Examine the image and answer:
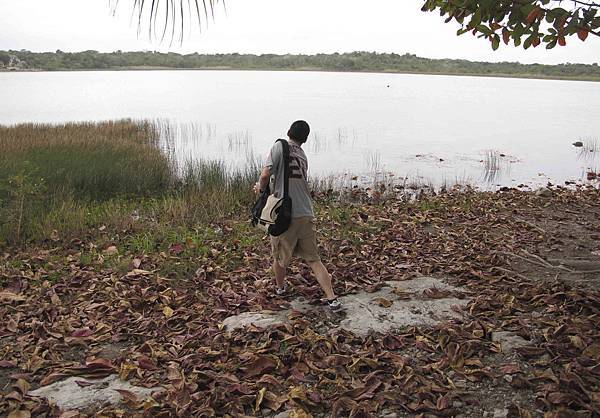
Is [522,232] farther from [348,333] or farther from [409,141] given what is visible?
[409,141]

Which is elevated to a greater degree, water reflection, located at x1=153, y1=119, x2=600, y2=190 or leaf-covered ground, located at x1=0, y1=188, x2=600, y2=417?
leaf-covered ground, located at x1=0, y1=188, x2=600, y2=417

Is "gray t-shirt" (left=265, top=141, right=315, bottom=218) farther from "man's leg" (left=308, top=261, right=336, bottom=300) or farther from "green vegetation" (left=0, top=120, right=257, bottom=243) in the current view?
"green vegetation" (left=0, top=120, right=257, bottom=243)

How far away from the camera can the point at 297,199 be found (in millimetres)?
4773

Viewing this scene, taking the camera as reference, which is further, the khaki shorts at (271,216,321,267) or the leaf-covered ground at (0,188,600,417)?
the khaki shorts at (271,216,321,267)

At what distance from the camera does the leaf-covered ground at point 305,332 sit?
3.48 m

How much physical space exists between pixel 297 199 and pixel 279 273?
2.80 feet

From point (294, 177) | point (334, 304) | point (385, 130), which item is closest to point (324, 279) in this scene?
point (334, 304)

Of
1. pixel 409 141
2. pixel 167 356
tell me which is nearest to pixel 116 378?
pixel 167 356

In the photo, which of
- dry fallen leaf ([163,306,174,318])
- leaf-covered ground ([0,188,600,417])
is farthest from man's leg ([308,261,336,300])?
dry fallen leaf ([163,306,174,318])

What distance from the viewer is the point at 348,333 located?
173 inches

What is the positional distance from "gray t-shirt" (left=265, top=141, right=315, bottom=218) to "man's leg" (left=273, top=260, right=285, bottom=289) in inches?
26.3

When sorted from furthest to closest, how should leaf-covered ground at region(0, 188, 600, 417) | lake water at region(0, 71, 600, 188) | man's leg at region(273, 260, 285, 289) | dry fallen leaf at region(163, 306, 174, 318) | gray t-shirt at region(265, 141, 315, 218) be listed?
lake water at region(0, 71, 600, 188) < man's leg at region(273, 260, 285, 289) < dry fallen leaf at region(163, 306, 174, 318) < gray t-shirt at region(265, 141, 315, 218) < leaf-covered ground at region(0, 188, 600, 417)

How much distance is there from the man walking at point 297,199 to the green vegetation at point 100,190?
313 cm

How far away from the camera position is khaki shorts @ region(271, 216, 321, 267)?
4.81 m
